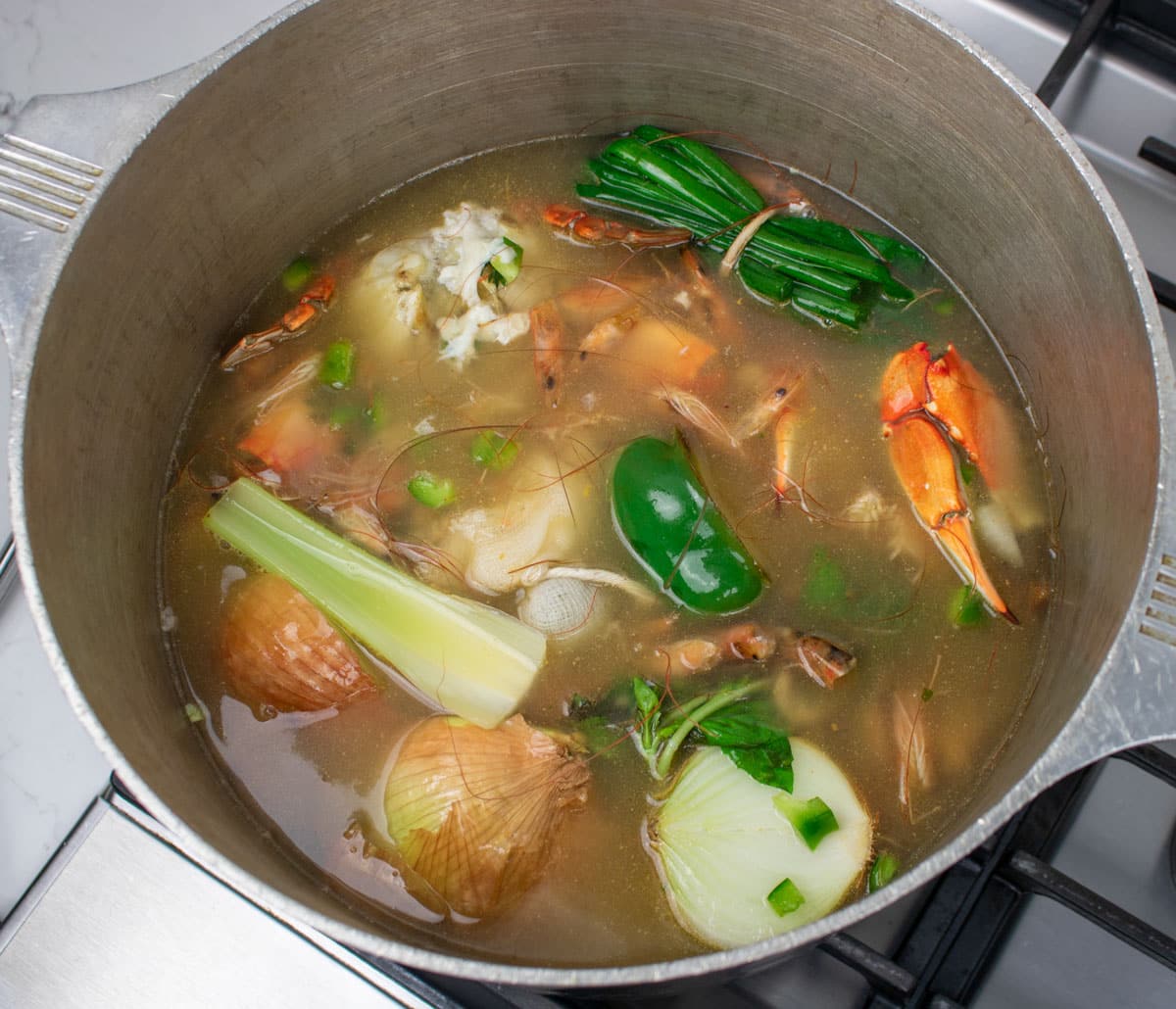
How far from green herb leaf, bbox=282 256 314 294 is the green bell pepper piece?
0.58m

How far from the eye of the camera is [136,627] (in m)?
1.24

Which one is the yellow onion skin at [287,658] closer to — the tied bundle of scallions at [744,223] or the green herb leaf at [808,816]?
the green herb leaf at [808,816]

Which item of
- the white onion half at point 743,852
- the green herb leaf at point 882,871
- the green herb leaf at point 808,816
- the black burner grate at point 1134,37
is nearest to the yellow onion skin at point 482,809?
the white onion half at point 743,852

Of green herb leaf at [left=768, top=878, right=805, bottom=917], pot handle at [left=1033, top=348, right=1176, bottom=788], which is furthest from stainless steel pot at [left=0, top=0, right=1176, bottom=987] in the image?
green herb leaf at [left=768, top=878, right=805, bottom=917]

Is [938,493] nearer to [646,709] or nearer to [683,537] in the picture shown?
[683,537]

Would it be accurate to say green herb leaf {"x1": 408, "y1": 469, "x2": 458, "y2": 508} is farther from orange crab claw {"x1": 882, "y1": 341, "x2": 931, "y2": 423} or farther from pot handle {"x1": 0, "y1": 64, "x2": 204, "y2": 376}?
orange crab claw {"x1": 882, "y1": 341, "x2": 931, "y2": 423}

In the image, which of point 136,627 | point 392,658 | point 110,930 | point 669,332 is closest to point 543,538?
point 392,658

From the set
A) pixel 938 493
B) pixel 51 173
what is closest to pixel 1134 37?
pixel 938 493

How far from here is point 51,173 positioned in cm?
107

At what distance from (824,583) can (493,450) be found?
0.46 meters

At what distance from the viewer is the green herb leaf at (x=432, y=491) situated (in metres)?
1.31

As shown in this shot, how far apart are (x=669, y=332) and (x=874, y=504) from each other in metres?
0.36

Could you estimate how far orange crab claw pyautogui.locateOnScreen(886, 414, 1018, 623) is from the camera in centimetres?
127

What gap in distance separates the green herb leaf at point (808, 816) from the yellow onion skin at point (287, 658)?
0.51 meters
